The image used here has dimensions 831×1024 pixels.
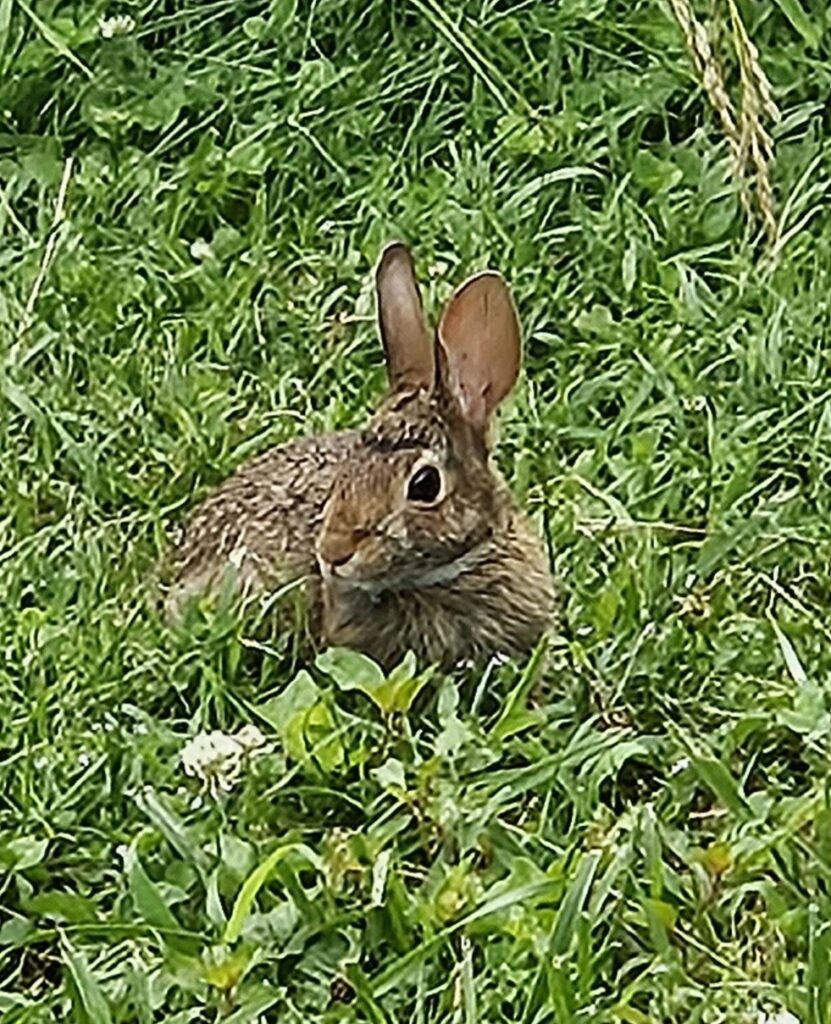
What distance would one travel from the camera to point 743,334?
487cm

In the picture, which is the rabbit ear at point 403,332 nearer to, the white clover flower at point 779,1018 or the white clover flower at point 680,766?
the white clover flower at point 680,766

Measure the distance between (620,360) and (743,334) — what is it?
0.68ft

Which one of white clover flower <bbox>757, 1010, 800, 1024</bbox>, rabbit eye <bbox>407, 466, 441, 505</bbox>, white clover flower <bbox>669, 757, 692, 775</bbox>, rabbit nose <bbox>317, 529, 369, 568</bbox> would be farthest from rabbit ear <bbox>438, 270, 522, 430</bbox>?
white clover flower <bbox>757, 1010, 800, 1024</bbox>

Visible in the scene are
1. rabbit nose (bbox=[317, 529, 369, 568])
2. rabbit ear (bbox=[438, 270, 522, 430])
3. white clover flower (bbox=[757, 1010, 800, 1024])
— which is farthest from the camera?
rabbit ear (bbox=[438, 270, 522, 430])

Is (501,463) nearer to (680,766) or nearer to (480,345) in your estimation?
(480,345)

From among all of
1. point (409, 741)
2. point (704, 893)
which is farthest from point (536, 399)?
point (704, 893)

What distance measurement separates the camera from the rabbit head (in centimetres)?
389

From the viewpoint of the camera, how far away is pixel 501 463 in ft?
15.0

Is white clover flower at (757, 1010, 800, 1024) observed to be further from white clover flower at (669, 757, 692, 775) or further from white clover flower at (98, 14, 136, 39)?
white clover flower at (98, 14, 136, 39)

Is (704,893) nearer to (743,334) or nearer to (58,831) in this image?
(58,831)

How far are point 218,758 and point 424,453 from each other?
0.51 m

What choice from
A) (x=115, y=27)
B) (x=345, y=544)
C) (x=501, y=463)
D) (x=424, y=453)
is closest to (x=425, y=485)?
(x=424, y=453)

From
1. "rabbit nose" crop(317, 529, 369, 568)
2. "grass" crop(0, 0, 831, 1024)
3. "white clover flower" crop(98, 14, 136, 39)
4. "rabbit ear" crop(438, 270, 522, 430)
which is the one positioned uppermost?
"white clover flower" crop(98, 14, 136, 39)

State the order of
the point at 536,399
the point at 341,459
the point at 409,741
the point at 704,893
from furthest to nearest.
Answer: the point at 536,399
the point at 341,459
the point at 409,741
the point at 704,893
